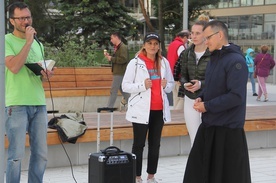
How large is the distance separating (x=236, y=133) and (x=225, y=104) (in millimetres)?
348

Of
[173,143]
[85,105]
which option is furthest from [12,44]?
[85,105]

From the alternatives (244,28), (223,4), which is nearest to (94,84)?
(244,28)

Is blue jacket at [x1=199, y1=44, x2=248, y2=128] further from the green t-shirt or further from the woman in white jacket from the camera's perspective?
the green t-shirt

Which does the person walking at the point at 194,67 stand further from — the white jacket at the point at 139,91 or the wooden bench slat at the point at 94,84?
the wooden bench slat at the point at 94,84

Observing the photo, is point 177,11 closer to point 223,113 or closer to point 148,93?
point 148,93

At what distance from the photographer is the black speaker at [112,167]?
562 centimetres

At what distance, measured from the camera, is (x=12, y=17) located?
5.41 metres

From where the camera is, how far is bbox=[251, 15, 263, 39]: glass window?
177 ft

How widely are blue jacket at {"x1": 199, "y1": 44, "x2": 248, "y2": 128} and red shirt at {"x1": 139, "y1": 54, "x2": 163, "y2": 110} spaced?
57.7 inches

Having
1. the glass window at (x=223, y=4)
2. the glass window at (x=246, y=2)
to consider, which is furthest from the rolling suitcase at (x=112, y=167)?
the glass window at (x=223, y=4)

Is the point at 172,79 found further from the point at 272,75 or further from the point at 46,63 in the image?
the point at 272,75

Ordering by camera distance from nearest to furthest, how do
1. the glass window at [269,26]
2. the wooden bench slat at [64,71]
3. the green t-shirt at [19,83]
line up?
the green t-shirt at [19,83], the wooden bench slat at [64,71], the glass window at [269,26]

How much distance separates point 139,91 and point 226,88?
1707 millimetres

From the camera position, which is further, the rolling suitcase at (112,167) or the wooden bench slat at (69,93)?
Answer: the wooden bench slat at (69,93)
